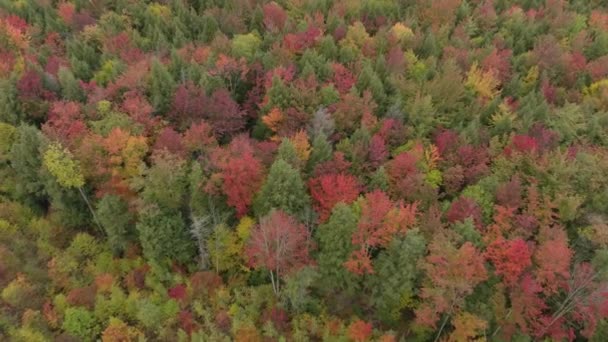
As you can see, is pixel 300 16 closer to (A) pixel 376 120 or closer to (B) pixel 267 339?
(A) pixel 376 120

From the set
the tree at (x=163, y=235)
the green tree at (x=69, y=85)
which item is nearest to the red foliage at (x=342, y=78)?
the tree at (x=163, y=235)

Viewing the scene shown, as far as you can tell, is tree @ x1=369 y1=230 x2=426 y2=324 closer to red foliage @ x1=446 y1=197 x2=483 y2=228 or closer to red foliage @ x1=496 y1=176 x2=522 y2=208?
red foliage @ x1=446 y1=197 x2=483 y2=228

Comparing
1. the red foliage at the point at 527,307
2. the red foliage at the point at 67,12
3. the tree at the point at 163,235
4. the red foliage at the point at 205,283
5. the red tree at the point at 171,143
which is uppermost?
the red foliage at the point at 67,12

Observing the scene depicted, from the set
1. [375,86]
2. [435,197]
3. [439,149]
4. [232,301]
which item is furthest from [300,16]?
[232,301]

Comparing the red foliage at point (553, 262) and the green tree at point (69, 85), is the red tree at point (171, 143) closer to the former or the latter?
the green tree at point (69, 85)

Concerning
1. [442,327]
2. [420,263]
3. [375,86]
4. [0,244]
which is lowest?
[0,244]
